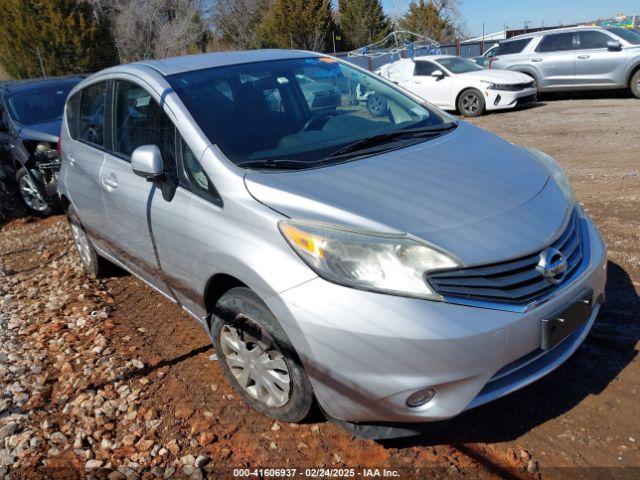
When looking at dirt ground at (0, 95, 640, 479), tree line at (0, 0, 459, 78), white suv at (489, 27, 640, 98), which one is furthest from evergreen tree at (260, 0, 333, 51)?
dirt ground at (0, 95, 640, 479)

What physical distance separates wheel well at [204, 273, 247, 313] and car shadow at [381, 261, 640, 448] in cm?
109

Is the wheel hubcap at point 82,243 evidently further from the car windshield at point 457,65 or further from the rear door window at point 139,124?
the car windshield at point 457,65

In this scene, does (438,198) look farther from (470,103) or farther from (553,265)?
(470,103)

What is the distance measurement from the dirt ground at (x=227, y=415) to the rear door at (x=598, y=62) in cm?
950

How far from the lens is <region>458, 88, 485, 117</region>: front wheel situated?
42.1 feet

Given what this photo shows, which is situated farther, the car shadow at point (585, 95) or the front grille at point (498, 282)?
the car shadow at point (585, 95)

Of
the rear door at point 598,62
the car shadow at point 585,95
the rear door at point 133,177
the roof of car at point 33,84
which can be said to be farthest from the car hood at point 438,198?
the car shadow at point 585,95

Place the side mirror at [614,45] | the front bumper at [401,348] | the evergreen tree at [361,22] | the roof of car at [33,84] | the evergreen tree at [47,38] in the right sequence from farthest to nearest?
the evergreen tree at [361,22], the evergreen tree at [47,38], the side mirror at [614,45], the roof of car at [33,84], the front bumper at [401,348]

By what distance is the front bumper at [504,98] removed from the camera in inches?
495

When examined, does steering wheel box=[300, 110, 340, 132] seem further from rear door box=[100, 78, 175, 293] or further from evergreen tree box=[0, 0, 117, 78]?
evergreen tree box=[0, 0, 117, 78]

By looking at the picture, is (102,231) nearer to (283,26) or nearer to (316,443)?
(316,443)

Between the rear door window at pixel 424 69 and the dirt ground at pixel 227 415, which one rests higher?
the rear door window at pixel 424 69

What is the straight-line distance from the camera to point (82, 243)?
5070 mm

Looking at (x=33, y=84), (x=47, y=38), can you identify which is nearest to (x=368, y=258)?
(x=33, y=84)
